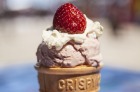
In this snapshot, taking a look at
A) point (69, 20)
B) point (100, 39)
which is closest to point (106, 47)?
point (100, 39)

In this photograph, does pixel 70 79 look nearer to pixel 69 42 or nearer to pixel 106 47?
pixel 69 42

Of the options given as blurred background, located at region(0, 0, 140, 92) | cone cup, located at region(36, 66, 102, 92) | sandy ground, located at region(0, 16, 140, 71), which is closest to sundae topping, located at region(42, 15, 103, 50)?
cone cup, located at region(36, 66, 102, 92)

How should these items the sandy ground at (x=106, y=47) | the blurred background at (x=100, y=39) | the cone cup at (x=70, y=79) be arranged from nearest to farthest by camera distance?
the cone cup at (x=70, y=79), the blurred background at (x=100, y=39), the sandy ground at (x=106, y=47)

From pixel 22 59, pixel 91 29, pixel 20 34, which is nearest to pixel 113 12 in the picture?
pixel 20 34

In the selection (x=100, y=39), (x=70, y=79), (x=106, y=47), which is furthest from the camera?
(x=100, y=39)

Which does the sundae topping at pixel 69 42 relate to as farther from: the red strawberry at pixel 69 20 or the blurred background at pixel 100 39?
the blurred background at pixel 100 39

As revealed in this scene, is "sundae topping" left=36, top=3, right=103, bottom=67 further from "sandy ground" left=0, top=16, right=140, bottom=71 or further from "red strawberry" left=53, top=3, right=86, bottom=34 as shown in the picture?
"sandy ground" left=0, top=16, right=140, bottom=71

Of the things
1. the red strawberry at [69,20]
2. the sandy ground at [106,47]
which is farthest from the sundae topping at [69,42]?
the sandy ground at [106,47]
